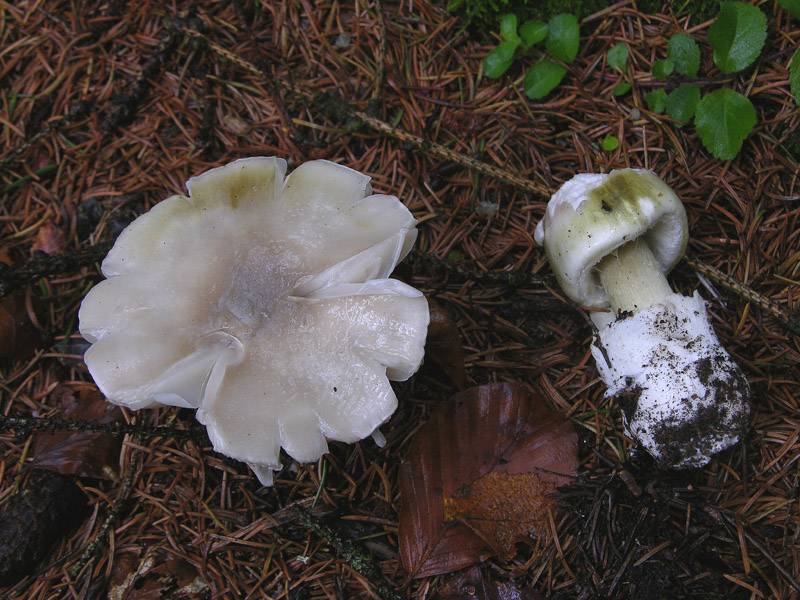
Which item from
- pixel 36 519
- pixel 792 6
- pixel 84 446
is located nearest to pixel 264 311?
pixel 84 446

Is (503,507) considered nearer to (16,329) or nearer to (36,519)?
(36,519)

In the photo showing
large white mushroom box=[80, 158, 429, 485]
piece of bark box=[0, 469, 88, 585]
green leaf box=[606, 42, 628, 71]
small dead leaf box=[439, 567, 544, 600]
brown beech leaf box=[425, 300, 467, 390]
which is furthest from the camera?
green leaf box=[606, 42, 628, 71]

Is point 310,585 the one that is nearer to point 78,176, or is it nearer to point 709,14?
point 78,176

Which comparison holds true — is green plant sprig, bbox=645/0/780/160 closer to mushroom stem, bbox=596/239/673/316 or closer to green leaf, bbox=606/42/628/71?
green leaf, bbox=606/42/628/71

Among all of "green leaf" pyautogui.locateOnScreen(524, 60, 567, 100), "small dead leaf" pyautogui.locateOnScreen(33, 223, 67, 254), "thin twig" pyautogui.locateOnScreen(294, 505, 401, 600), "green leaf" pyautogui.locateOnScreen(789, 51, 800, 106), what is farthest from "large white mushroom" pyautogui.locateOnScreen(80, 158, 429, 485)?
"green leaf" pyautogui.locateOnScreen(789, 51, 800, 106)

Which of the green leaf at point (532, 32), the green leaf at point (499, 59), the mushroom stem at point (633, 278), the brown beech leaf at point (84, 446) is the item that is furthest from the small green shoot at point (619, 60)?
the brown beech leaf at point (84, 446)
